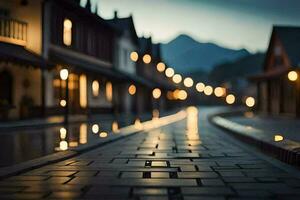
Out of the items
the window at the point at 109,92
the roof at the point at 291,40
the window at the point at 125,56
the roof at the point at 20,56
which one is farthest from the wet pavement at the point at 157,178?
the window at the point at 125,56

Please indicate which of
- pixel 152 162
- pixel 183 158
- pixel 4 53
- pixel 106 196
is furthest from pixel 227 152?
pixel 4 53

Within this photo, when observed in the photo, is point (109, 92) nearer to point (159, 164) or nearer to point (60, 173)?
point (159, 164)

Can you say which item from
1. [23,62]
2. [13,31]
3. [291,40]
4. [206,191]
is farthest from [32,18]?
[206,191]

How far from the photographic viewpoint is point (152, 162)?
871 cm

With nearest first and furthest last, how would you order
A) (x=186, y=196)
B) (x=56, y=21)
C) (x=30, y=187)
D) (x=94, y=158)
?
(x=186, y=196) < (x=30, y=187) < (x=94, y=158) < (x=56, y=21)

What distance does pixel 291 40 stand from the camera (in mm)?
33062

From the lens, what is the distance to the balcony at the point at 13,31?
2177 centimetres

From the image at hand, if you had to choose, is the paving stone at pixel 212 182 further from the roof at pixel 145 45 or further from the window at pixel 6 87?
the roof at pixel 145 45

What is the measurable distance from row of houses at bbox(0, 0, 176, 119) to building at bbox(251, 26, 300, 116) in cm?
1074

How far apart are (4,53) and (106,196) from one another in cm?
1516

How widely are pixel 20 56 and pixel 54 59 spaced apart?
4222 mm

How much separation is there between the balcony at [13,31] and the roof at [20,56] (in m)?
0.32

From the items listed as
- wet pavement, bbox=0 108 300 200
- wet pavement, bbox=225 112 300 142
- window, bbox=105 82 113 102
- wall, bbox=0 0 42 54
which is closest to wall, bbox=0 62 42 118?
wall, bbox=0 0 42 54

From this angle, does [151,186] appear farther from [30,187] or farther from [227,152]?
[227,152]
